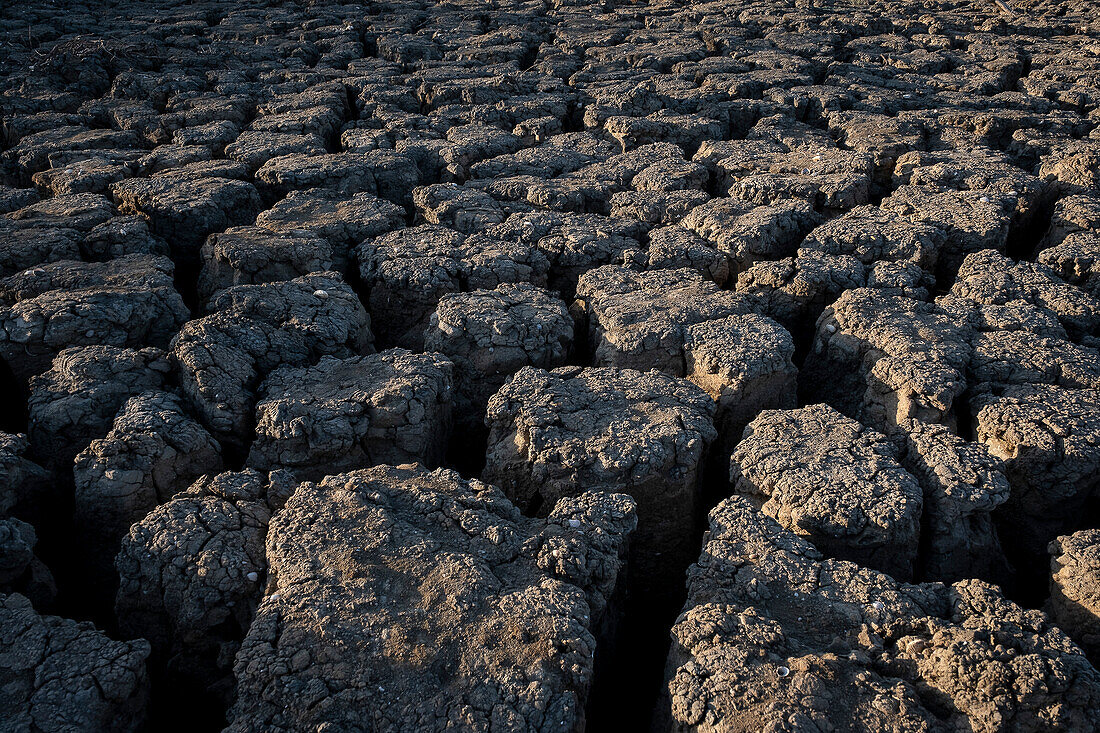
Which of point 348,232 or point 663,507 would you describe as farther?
point 348,232

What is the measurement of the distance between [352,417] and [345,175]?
2523mm

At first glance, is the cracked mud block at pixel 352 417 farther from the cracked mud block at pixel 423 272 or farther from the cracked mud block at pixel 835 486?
the cracked mud block at pixel 835 486

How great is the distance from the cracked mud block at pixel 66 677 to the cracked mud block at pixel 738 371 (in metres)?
2.15

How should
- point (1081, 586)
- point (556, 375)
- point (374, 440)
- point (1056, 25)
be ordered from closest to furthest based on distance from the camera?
point (1081, 586), point (374, 440), point (556, 375), point (1056, 25)

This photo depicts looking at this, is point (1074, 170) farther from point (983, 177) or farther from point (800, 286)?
point (800, 286)

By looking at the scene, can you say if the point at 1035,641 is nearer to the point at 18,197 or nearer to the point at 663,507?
the point at 663,507

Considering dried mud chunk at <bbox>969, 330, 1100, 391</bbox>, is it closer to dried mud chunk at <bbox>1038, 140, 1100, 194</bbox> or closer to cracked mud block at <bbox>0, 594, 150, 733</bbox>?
dried mud chunk at <bbox>1038, 140, 1100, 194</bbox>

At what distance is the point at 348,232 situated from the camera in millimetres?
4188

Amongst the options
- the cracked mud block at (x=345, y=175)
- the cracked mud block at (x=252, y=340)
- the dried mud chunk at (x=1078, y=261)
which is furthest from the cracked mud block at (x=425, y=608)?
the dried mud chunk at (x=1078, y=261)

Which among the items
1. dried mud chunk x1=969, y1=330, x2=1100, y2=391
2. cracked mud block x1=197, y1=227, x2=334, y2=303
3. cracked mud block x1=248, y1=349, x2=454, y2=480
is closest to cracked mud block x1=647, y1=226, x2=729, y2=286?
dried mud chunk x1=969, y1=330, x2=1100, y2=391

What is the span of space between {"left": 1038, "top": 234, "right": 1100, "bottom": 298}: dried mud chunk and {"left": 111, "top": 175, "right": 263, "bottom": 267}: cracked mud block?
4.51 meters

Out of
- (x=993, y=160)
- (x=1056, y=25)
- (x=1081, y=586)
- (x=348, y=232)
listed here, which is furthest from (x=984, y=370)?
(x=1056, y=25)

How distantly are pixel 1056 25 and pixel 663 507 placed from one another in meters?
8.50

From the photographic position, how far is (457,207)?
4.44 metres
